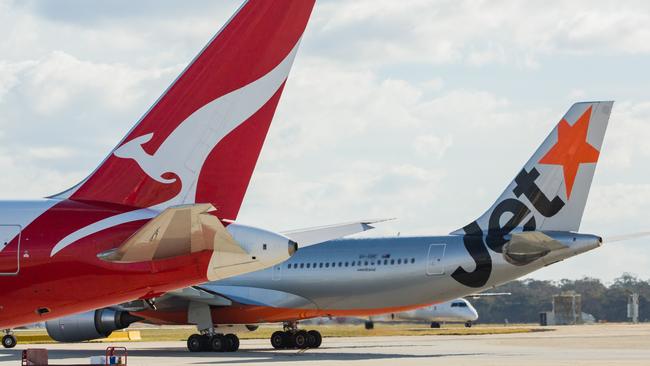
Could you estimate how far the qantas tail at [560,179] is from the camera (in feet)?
107

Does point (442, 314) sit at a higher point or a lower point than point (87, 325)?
higher

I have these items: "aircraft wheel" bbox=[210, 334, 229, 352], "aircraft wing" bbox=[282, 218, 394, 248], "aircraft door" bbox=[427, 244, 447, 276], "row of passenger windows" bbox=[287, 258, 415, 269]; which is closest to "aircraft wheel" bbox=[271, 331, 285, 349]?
"aircraft wheel" bbox=[210, 334, 229, 352]

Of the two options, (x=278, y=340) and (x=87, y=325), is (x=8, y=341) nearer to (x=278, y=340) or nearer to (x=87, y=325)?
(x=87, y=325)

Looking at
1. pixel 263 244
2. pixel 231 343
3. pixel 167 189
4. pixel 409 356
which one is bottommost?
pixel 409 356

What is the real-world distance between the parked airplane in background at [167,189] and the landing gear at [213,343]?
22.1m

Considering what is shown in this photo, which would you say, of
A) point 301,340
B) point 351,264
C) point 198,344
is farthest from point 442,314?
point 351,264

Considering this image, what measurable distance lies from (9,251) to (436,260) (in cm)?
2090

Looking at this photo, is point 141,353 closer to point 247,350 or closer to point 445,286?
point 247,350

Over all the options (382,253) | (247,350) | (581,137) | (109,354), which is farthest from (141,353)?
(109,354)

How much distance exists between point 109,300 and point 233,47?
11.2ft

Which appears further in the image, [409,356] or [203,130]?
[409,356]

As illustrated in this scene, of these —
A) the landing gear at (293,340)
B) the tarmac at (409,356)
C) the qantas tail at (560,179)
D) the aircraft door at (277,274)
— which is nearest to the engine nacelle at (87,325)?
the tarmac at (409,356)

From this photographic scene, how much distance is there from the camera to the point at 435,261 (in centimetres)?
3309

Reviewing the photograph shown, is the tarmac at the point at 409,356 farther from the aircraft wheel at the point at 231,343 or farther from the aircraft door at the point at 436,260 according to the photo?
the aircraft door at the point at 436,260
